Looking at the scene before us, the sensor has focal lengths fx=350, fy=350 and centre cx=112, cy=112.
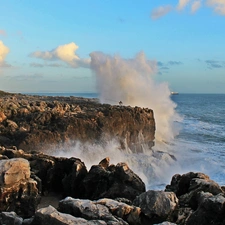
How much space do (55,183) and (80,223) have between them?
629cm

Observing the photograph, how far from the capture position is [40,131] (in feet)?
59.2

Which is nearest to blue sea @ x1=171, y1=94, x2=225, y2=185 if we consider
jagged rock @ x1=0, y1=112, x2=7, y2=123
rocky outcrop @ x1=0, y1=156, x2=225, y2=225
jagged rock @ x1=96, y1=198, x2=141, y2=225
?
rocky outcrop @ x1=0, y1=156, x2=225, y2=225

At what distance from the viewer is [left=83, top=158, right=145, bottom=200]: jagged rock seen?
1050cm

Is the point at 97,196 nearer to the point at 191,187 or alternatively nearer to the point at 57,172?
the point at 57,172

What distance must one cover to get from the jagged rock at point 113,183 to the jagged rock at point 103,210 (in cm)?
257

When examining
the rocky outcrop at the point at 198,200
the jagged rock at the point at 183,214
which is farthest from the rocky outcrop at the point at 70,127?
the jagged rock at the point at 183,214

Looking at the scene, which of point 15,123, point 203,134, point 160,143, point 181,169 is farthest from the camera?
point 203,134

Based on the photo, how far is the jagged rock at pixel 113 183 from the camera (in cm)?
1050

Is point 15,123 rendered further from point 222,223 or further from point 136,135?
point 222,223

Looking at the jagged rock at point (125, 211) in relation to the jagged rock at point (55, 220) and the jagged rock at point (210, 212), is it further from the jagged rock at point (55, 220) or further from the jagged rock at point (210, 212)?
the jagged rock at point (210, 212)

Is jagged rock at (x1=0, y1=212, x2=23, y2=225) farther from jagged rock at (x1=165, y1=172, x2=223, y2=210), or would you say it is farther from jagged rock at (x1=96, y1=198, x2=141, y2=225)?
jagged rock at (x1=165, y1=172, x2=223, y2=210)

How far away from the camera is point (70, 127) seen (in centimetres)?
1973

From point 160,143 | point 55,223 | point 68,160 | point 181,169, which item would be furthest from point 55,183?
point 160,143

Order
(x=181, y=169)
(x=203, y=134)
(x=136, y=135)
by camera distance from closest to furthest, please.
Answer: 1. (x=181, y=169)
2. (x=136, y=135)
3. (x=203, y=134)
